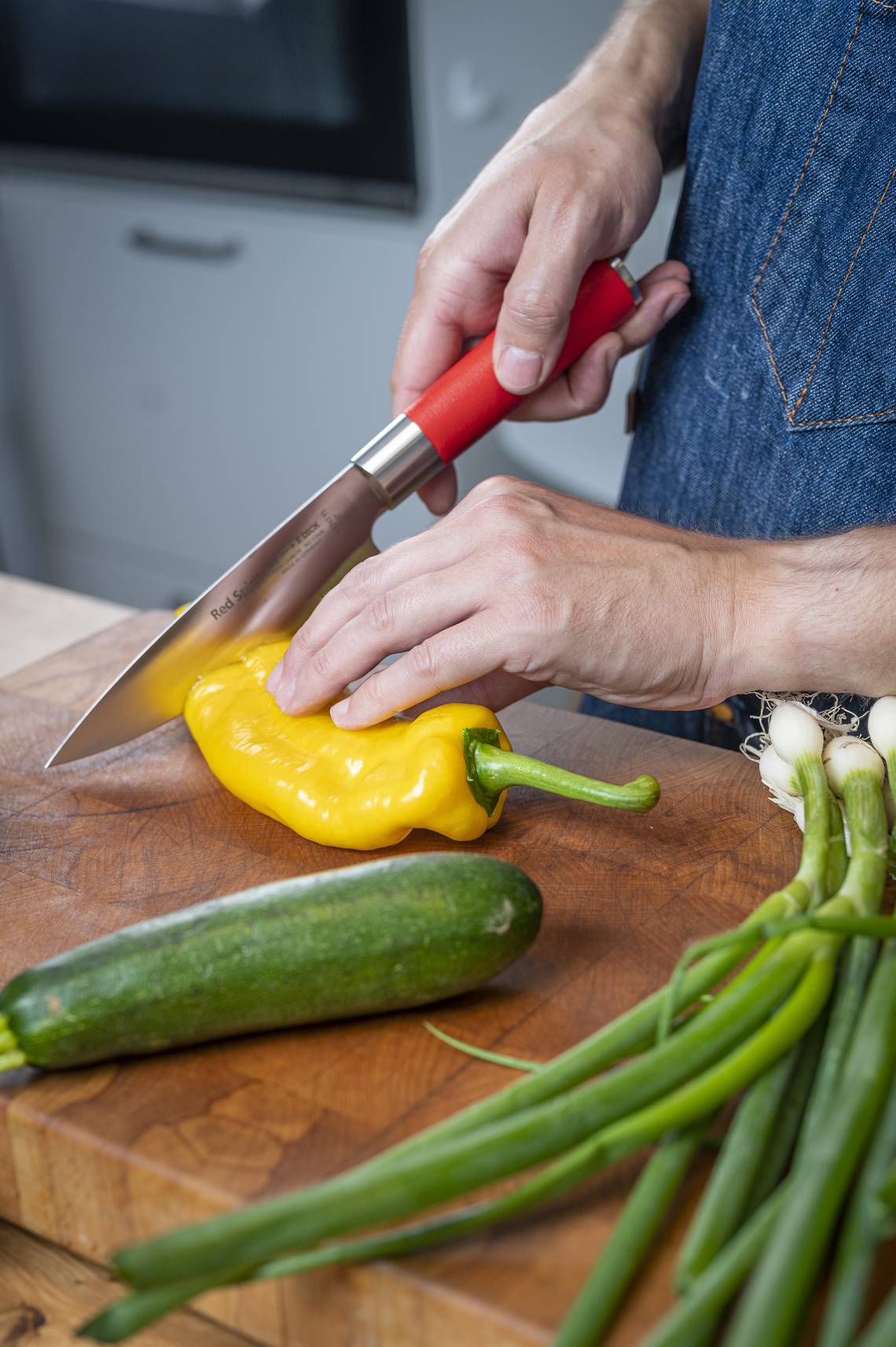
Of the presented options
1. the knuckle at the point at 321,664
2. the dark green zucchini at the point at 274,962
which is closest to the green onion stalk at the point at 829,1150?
the dark green zucchini at the point at 274,962

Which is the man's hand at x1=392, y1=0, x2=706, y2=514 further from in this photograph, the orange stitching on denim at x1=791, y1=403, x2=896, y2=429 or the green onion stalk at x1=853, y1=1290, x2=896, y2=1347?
the green onion stalk at x1=853, y1=1290, x2=896, y2=1347

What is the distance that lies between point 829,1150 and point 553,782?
44 centimetres

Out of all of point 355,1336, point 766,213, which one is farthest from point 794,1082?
point 766,213

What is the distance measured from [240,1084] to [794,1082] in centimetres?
36

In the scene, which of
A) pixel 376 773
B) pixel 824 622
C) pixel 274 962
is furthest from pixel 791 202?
pixel 274 962

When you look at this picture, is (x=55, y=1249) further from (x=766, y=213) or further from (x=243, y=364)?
(x=243, y=364)

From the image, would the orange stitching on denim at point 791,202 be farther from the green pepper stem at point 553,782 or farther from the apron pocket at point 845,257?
the green pepper stem at point 553,782

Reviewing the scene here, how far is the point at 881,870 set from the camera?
91cm

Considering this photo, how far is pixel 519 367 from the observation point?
129 cm

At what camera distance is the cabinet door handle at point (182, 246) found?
3182 mm

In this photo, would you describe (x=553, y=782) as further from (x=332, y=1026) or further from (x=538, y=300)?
(x=538, y=300)

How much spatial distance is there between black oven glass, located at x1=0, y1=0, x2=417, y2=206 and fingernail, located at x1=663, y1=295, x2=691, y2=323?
5.46 ft

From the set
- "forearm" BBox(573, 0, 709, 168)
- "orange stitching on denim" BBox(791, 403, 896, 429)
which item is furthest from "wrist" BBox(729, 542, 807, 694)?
"forearm" BBox(573, 0, 709, 168)

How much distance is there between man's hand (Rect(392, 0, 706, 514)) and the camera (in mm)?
1274
